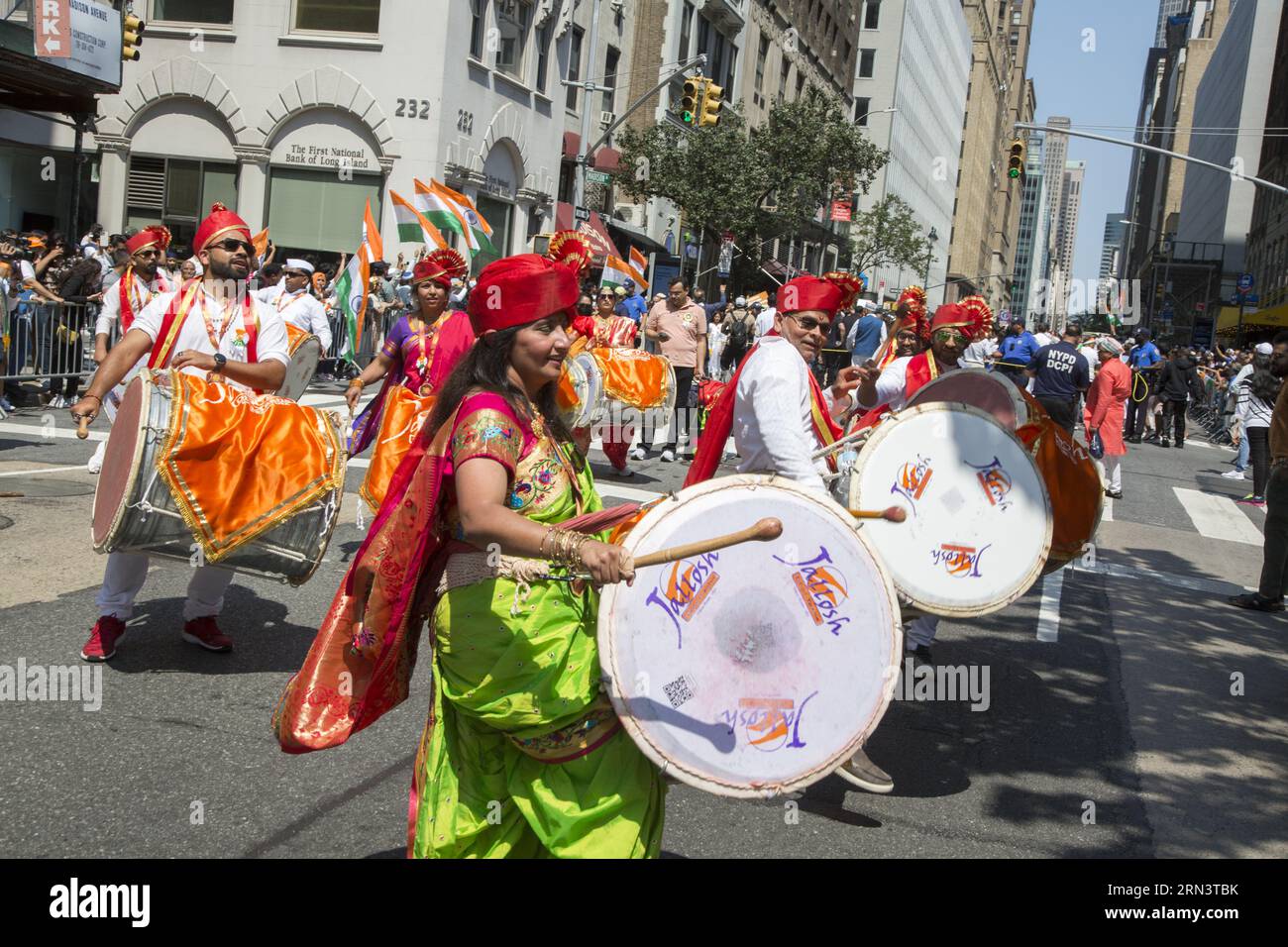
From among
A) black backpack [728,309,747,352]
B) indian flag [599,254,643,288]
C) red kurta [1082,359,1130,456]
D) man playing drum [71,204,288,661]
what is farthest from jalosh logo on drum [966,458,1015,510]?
black backpack [728,309,747,352]

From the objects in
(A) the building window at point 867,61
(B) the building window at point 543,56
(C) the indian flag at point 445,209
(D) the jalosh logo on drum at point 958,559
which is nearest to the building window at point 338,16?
(B) the building window at point 543,56

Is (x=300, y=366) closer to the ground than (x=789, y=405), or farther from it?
closer to the ground

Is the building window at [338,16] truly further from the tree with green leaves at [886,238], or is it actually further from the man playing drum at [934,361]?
the tree with green leaves at [886,238]

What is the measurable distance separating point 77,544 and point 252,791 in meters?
3.93

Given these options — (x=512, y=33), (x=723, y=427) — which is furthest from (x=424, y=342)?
(x=512, y=33)

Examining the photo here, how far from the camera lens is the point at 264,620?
6656 mm

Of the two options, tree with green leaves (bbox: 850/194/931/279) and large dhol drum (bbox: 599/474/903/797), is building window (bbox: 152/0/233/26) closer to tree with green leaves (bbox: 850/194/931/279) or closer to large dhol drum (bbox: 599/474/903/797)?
large dhol drum (bbox: 599/474/903/797)

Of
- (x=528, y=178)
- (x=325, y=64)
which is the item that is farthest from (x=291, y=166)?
(x=528, y=178)

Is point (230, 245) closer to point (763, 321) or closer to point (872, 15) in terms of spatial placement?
point (763, 321)

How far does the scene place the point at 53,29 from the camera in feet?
67.5

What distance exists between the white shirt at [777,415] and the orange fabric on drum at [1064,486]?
4.54 feet

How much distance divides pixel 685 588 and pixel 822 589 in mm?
324

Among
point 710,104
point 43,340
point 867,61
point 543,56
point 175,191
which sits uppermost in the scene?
point 867,61

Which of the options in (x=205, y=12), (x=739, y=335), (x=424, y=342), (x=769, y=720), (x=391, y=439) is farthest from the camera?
(x=205, y=12)
